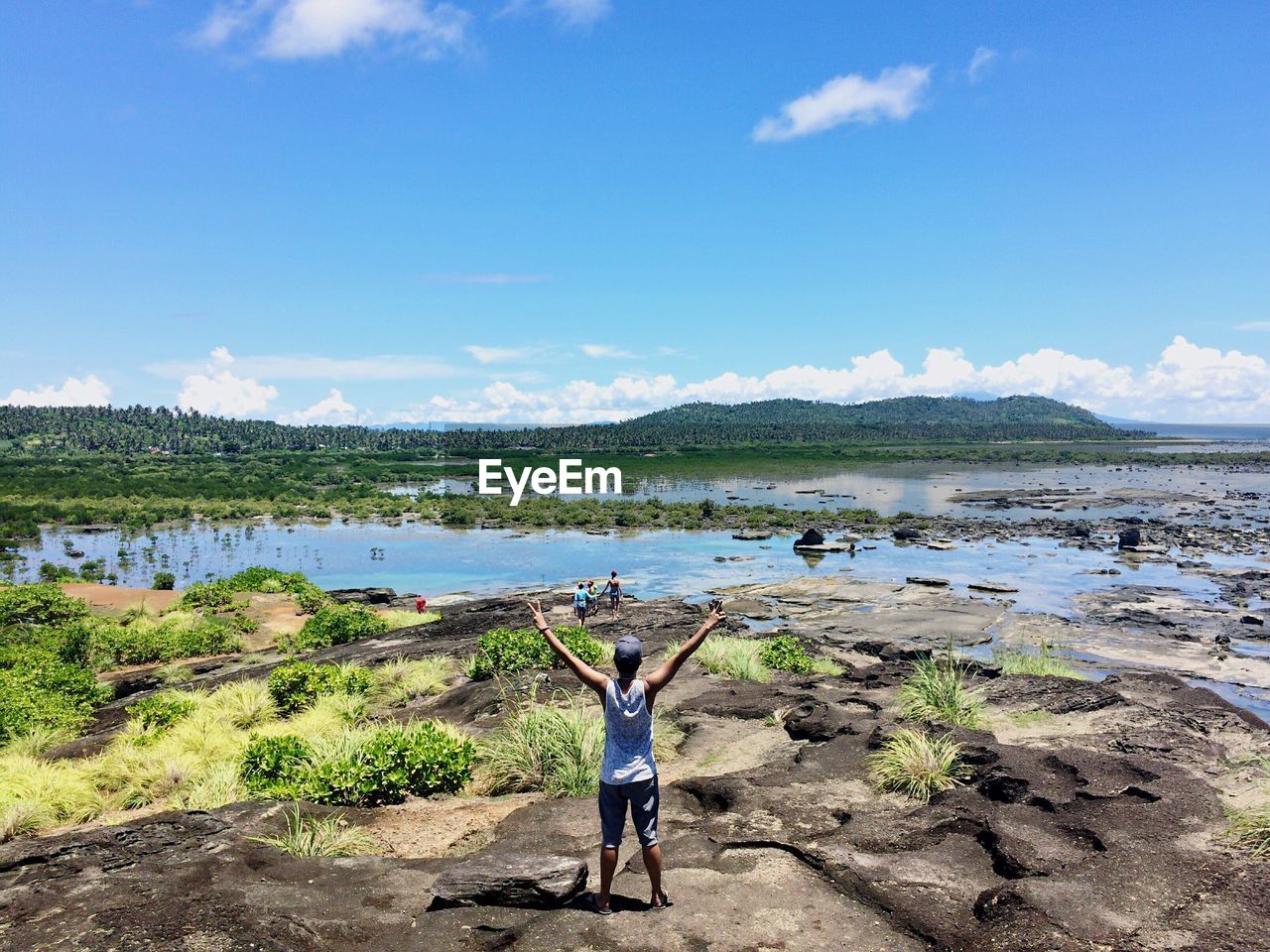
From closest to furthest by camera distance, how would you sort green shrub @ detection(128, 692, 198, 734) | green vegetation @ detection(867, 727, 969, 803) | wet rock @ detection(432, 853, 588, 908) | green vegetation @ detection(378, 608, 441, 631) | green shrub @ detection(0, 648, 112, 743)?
wet rock @ detection(432, 853, 588, 908) < green vegetation @ detection(867, 727, 969, 803) < green shrub @ detection(128, 692, 198, 734) < green shrub @ detection(0, 648, 112, 743) < green vegetation @ detection(378, 608, 441, 631)

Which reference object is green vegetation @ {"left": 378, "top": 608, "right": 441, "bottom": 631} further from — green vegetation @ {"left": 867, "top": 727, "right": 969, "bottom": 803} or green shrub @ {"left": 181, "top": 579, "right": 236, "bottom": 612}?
green vegetation @ {"left": 867, "top": 727, "right": 969, "bottom": 803}

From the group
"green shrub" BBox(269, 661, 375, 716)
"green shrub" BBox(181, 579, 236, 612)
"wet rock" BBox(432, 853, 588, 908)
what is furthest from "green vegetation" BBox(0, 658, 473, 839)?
"green shrub" BBox(181, 579, 236, 612)

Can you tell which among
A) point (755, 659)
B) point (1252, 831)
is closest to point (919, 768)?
point (1252, 831)

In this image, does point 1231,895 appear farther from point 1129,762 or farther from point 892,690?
point 892,690

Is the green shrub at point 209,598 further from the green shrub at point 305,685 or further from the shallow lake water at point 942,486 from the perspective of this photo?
the shallow lake water at point 942,486

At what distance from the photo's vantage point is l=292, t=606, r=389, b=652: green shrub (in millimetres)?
25344

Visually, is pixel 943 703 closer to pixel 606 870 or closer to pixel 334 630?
pixel 606 870

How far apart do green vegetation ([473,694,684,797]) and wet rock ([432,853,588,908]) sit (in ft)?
10.1

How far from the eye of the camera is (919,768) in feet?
30.7

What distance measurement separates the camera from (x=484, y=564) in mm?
46625

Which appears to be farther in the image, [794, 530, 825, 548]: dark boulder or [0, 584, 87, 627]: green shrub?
[794, 530, 825, 548]: dark boulder

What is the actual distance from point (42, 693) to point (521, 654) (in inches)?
427

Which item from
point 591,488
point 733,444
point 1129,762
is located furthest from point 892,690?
point 733,444

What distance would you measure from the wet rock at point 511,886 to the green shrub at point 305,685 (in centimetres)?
1057
